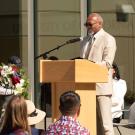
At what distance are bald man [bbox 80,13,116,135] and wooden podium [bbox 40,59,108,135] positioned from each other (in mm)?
655

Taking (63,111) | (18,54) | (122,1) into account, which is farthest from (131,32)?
(63,111)

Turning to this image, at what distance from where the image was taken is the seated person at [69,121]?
4.80 m

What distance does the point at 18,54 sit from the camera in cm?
1372

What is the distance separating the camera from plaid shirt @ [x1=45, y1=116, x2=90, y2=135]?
479 centimetres

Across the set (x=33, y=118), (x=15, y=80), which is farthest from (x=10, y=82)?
(x=33, y=118)

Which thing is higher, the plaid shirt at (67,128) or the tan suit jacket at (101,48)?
the tan suit jacket at (101,48)

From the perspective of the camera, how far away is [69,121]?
4.80m

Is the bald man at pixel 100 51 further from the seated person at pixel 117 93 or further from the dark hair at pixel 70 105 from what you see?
the seated person at pixel 117 93

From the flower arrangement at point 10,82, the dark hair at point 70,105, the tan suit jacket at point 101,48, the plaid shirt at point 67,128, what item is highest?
the tan suit jacket at point 101,48

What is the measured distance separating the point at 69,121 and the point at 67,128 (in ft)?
0.19

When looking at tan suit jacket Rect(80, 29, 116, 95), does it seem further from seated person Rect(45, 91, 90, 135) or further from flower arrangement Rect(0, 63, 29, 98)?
seated person Rect(45, 91, 90, 135)

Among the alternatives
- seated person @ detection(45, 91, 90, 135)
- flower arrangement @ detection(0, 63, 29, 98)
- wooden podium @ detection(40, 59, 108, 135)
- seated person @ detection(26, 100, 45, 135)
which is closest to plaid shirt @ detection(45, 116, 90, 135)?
seated person @ detection(45, 91, 90, 135)

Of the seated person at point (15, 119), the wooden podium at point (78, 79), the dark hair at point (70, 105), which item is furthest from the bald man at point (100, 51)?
the seated person at point (15, 119)

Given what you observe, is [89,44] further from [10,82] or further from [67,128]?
[67,128]
